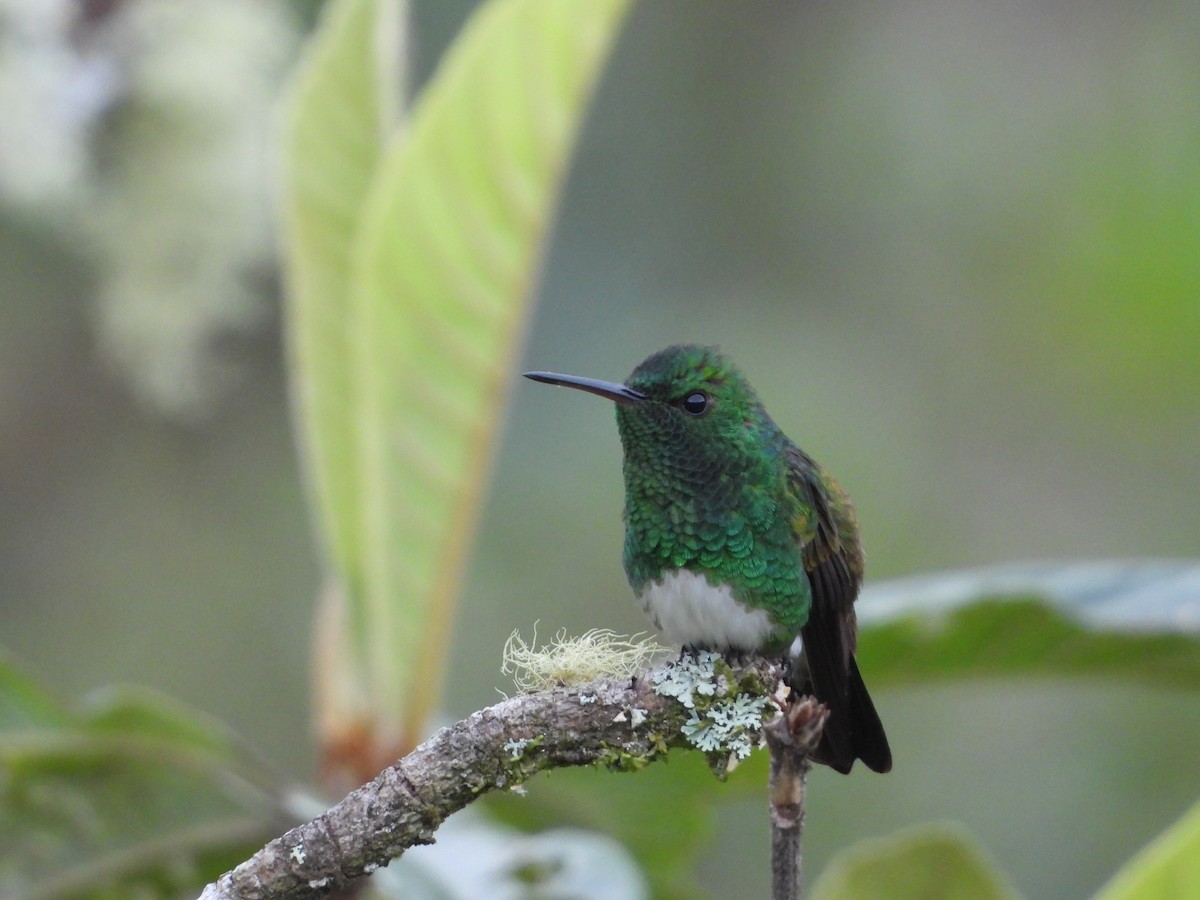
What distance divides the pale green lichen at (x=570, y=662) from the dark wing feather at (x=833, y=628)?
17.8 inches

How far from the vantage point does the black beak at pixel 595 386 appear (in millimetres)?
1790

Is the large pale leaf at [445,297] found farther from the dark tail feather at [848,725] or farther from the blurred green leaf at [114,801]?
the dark tail feather at [848,725]

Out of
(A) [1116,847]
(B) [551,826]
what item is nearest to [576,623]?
(A) [1116,847]

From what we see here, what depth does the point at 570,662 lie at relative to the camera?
5.21 feet

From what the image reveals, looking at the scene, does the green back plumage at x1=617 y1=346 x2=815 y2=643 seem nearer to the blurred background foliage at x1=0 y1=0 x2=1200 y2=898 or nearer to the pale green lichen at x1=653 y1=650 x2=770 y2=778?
the pale green lichen at x1=653 y1=650 x2=770 y2=778

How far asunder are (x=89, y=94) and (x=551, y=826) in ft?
8.04

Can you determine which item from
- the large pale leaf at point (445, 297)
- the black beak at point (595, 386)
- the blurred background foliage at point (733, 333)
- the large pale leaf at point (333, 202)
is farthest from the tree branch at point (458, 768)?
the blurred background foliage at point (733, 333)

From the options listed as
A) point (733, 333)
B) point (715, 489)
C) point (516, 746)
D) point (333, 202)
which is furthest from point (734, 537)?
point (733, 333)

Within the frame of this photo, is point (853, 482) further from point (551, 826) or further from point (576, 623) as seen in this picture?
point (551, 826)

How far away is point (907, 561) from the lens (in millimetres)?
5801

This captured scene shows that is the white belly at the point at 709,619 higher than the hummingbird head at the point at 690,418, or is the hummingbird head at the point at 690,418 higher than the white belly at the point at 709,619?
the hummingbird head at the point at 690,418

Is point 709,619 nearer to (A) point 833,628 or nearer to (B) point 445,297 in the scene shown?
(A) point 833,628

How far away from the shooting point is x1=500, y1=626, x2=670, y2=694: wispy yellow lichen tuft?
158cm

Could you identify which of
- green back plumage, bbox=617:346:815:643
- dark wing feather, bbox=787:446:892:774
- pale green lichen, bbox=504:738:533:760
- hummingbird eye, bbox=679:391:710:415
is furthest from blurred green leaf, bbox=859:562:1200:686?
pale green lichen, bbox=504:738:533:760
